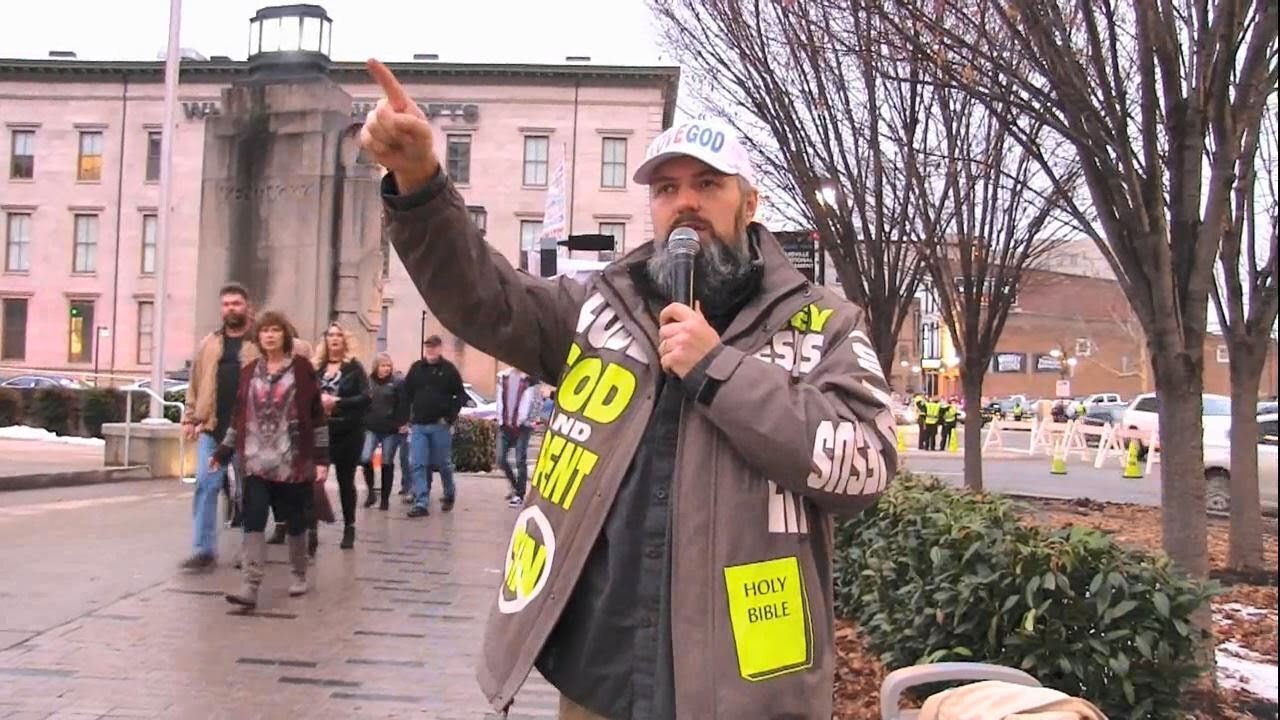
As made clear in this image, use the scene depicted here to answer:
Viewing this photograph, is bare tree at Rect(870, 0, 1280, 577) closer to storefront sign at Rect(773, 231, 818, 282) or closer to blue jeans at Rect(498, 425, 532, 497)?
blue jeans at Rect(498, 425, 532, 497)

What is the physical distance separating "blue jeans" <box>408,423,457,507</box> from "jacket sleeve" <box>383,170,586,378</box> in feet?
28.4

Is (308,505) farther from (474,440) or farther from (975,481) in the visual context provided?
(474,440)

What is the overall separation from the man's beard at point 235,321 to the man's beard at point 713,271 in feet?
19.4

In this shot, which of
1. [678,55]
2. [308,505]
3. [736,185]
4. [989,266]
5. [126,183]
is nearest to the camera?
[736,185]

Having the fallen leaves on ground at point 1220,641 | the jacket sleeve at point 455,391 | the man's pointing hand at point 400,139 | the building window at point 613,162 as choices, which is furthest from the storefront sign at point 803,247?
the building window at point 613,162

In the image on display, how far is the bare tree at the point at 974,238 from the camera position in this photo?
1052cm

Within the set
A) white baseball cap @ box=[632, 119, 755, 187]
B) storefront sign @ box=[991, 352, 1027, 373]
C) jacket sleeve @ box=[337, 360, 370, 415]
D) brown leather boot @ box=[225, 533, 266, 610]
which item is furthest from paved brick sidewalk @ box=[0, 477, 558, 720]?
storefront sign @ box=[991, 352, 1027, 373]

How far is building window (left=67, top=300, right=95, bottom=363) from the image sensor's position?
4509 cm

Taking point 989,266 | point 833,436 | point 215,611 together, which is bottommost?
point 215,611

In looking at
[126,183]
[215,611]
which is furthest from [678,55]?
[126,183]

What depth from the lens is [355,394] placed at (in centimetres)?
881

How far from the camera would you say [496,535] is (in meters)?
9.95

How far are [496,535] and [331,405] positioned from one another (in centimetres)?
220

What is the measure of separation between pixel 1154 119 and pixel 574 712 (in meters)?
4.80
